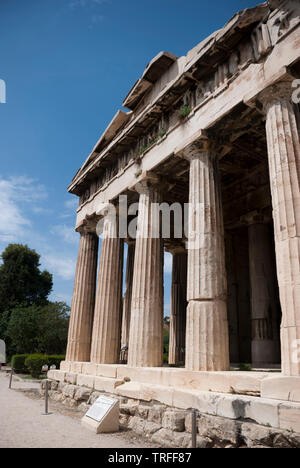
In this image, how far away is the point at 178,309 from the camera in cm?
1931

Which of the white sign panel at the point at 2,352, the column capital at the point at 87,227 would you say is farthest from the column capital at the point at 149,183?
the white sign panel at the point at 2,352

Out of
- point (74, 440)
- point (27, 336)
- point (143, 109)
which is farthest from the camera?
point (27, 336)

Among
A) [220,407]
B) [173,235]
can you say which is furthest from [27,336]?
[220,407]

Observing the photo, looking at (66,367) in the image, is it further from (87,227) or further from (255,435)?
(255,435)

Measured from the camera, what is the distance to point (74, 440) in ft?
22.3

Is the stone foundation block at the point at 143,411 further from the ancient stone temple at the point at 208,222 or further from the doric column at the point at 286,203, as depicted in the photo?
the doric column at the point at 286,203

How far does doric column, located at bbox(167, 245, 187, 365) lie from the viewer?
1866cm

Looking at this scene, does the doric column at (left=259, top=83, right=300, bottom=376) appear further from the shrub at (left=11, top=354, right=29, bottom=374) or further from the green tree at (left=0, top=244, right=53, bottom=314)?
the green tree at (left=0, top=244, right=53, bottom=314)

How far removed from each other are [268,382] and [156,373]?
3.69 m

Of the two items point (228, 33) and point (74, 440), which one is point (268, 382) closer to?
point (74, 440)

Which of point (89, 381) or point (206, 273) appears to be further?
point (89, 381)

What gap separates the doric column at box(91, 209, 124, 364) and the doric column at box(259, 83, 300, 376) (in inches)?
325

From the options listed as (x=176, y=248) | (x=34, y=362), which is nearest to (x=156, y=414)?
(x=176, y=248)

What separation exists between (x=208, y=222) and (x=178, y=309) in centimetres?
1119
